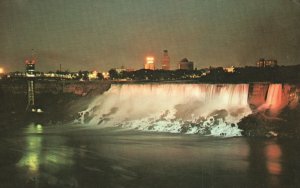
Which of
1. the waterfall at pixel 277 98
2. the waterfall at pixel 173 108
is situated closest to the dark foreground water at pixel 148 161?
the waterfall at pixel 173 108

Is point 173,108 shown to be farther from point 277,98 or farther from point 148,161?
point 148,161

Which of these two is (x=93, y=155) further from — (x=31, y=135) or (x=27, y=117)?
(x=27, y=117)

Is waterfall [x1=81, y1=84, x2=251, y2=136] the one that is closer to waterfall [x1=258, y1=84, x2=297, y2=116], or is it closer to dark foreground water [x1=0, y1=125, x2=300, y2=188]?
waterfall [x1=258, y1=84, x2=297, y2=116]

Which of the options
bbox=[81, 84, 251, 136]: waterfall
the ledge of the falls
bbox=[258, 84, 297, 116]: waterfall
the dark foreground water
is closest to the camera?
the dark foreground water

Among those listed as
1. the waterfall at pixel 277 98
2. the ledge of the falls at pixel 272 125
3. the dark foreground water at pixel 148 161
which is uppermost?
the waterfall at pixel 277 98

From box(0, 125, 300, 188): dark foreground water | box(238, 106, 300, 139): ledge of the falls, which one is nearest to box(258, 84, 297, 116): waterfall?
box(238, 106, 300, 139): ledge of the falls

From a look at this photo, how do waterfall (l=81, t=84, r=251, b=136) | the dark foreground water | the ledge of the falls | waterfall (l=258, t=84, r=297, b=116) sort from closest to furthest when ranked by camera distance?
the dark foreground water
the ledge of the falls
waterfall (l=258, t=84, r=297, b=116)
waterfall (l=81, t=84, r=251, b=136)

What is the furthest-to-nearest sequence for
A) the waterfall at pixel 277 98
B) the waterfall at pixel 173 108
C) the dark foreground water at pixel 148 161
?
the waterfall at pixel 173 108 → the waterfall at pixel 277 98 → the dark foreground water at pixel 148 161

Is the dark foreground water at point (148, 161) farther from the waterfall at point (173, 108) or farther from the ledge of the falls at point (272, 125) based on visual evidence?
the waterfall at point (173, 108)
